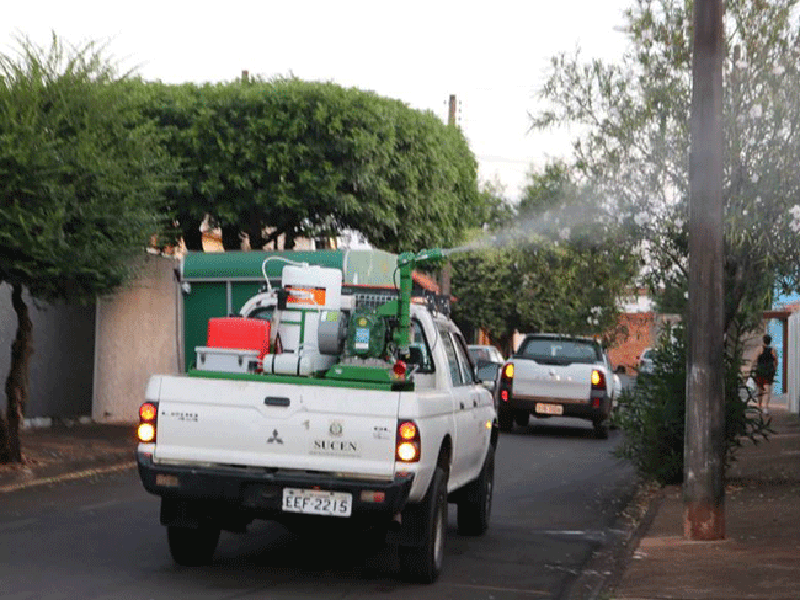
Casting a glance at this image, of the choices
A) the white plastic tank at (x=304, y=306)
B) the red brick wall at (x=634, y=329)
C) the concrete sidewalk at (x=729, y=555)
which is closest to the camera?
the concrete sidewalk at (x=729, y=555)

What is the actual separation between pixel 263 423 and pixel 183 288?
1423cm

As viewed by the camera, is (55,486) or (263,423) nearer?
(263,423)

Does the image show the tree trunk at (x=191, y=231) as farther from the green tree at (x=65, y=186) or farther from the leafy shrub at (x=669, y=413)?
the leafy shrub at (x=669, y=413)

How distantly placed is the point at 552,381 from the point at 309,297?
1594cm

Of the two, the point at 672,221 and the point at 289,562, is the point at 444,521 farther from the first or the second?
the point at 672,221

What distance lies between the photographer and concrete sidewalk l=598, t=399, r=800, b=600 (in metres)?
9.38

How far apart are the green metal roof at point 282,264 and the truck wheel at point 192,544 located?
1117 centimetres

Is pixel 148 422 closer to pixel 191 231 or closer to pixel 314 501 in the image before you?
pixel 314 501

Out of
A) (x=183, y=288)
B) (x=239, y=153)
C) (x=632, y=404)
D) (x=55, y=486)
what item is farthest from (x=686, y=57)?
(x=239, y=153)

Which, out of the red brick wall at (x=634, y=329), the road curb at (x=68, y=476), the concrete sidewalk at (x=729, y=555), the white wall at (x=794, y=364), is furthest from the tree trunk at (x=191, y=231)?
the white wall at (x=794, y=364)

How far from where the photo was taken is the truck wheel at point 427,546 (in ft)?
31.7

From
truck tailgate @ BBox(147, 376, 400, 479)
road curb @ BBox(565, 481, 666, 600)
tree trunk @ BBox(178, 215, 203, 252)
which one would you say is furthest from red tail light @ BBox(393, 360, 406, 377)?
tree trunk @ BBox(178, 215, 203, 252)

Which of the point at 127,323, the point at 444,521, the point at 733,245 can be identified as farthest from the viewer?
the point at 127,323

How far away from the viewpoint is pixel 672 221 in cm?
1539
